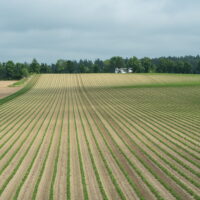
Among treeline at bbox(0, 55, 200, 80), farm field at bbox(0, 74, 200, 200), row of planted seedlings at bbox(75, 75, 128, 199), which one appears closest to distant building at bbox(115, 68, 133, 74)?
treeline at bbox(0, 55, 200, 80)

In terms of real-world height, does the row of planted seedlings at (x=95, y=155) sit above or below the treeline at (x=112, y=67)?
below

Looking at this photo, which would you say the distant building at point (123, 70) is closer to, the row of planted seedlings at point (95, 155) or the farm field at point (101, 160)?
the row of planted seedlings at point (95, 155)

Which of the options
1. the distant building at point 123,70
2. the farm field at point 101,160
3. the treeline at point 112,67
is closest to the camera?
the farm field at point 101,160

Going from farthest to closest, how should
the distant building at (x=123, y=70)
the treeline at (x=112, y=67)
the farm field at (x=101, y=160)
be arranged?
→ the distant building at (x=123, y=70) < the treeline at (x=112, y=67) < the farm field at (x=101, y=160)

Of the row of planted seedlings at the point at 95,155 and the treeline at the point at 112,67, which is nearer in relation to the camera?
the row of planted seedlings at the point at 95,155

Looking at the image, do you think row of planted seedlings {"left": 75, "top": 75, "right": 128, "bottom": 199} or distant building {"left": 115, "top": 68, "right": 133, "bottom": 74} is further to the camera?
distant building {"left": 115, "top": 68, "right": 133, "bottom": 74}

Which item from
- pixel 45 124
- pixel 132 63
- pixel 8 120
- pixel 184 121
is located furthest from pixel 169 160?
pixel 132 63

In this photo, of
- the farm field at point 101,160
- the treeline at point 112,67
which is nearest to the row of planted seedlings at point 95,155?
the farm field at point 101,160

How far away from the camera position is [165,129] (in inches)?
888

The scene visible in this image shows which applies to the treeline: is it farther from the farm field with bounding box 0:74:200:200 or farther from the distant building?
the farm field with bounding box 0:74:200:200

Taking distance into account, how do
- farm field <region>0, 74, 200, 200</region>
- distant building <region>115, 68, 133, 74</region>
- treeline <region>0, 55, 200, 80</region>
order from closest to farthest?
farm field <region>0, 74, 200, 200</region>, treeline <region>0, 55, 200, 80</region>, distant building <region>115, 68, 133, 74</region>

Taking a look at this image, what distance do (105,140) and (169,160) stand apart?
5.65 m

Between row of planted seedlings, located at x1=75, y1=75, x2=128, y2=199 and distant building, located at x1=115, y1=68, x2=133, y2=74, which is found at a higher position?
distant building, located at x1=115, y1=68, x2=133, y2=74

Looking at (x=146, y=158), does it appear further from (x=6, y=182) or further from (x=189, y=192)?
(x=6, y=182)
